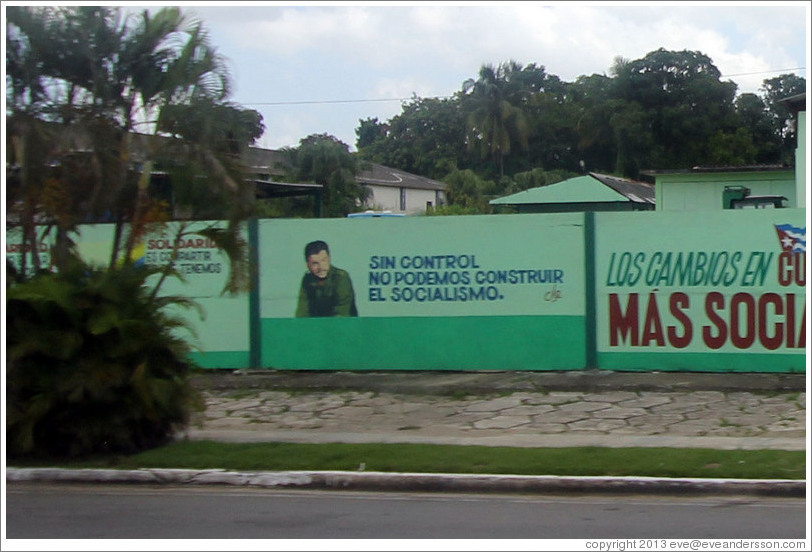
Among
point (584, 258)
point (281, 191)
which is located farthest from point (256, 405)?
point (281, 191)

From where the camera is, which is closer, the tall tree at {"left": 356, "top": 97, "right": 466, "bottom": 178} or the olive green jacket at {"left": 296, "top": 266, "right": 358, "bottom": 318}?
the olive green jacket at {"left": 296, "top": 266, "right": 358, "bottom": 318}

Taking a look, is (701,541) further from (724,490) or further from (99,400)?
(99,400)

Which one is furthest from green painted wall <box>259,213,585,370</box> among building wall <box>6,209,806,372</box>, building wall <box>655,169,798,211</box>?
building wall <box>655,169,798,211</box>

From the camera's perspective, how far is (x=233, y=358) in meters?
13.9

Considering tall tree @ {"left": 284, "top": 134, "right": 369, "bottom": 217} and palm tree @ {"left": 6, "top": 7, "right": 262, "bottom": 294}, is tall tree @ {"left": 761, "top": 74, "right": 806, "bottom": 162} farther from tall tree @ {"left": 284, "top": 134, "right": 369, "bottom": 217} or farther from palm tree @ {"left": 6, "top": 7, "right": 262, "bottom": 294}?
palm tree @ {"left": 6, "top": 7, "right": 262, "bottom": 294}

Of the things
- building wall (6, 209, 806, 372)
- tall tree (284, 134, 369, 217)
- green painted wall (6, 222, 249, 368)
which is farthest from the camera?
tall tree (284, 134, 369, 217)

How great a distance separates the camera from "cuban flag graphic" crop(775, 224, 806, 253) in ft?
40.4

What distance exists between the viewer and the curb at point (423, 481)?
25.9 feet

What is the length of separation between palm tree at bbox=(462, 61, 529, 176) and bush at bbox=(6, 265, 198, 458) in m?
51.7

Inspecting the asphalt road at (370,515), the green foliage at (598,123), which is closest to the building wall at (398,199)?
the green foliage at (598,123)

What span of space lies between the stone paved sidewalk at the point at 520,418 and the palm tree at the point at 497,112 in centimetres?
4872

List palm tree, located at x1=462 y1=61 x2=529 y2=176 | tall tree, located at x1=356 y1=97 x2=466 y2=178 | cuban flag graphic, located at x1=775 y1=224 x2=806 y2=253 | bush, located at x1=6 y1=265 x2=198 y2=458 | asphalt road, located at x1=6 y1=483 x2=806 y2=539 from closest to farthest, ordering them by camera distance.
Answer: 1. asphalt road, located at x1=6 y1=483 x2=806 y2=539
2. bush, located at x1=6 y1=265 x2=198 y2=458
3. cuban flag graphic, located at x1=775 y1=224 x2=806 y2=253
4. palm tree, located at x1=462 y1=61 x2=529 y2=176
5. tall tree, located at x1=356 y1=97 x2=466 y2=178

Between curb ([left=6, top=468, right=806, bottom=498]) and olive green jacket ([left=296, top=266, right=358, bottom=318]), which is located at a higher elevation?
olive green jacket ([left=296, top=266, right=358, bottom=318])

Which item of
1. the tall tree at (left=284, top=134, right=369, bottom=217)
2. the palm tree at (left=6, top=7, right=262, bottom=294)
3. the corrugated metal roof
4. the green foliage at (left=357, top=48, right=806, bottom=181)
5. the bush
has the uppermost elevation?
the green foliage at (left=357, top=48, right=806, bottom=181)
